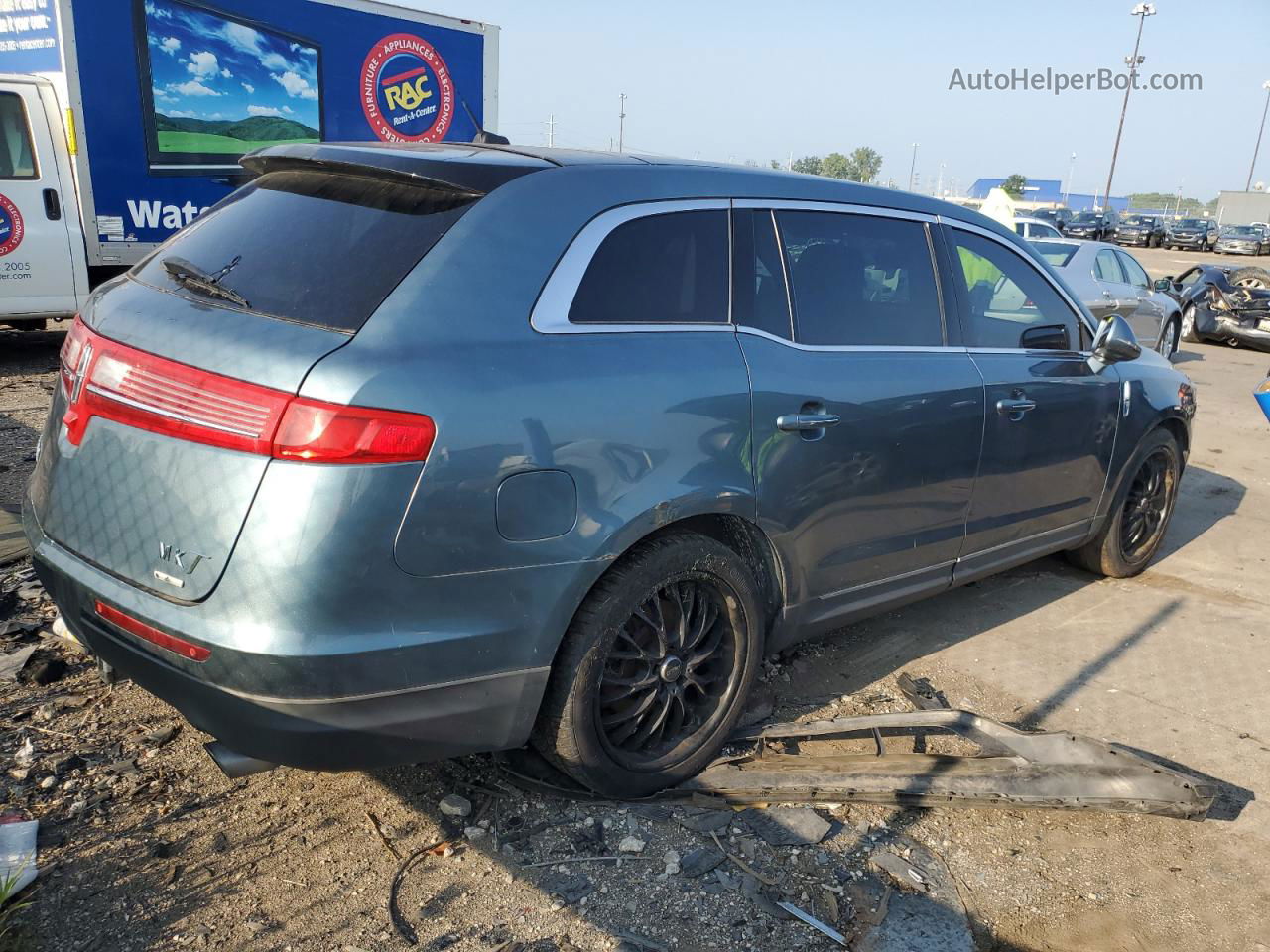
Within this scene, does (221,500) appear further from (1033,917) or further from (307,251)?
(1033,917)

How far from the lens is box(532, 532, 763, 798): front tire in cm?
285

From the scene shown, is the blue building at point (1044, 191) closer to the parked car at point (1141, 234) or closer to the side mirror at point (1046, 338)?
the parked car at point (1141, 234)

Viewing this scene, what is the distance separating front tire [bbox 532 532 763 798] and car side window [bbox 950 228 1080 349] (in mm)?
1635

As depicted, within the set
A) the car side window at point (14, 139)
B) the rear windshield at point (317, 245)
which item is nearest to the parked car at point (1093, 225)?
the car side window at point (14, 139)

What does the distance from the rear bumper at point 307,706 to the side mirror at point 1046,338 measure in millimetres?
2787

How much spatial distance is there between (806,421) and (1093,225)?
158ft

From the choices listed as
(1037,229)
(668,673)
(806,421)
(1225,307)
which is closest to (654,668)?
(668,673)

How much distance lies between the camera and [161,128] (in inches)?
360

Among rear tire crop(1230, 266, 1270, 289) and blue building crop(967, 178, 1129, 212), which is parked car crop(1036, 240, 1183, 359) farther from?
blue building crop(967, 178, 1129, 212)

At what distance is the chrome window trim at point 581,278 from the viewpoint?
8.94ft

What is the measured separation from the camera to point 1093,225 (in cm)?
4594

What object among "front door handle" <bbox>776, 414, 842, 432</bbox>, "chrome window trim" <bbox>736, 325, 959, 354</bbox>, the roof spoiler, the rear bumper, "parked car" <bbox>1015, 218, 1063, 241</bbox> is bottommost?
the rear bumper

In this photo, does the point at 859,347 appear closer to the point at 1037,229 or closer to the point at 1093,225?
the point at 1037,229

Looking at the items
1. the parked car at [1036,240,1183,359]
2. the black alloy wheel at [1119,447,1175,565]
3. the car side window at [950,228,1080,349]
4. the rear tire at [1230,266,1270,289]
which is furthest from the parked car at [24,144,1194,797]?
the rear tire at [1230,266,1270,289]
